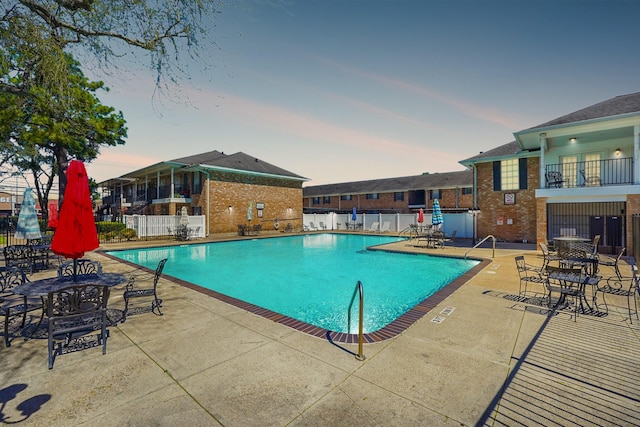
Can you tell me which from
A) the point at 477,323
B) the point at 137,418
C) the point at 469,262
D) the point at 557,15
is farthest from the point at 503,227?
the point at 137,418

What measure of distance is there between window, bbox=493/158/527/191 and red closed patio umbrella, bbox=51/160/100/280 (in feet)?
65.8

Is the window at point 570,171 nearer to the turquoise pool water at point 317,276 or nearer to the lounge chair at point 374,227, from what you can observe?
the turquoise pool water at point 317,276

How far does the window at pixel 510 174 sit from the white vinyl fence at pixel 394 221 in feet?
12.7

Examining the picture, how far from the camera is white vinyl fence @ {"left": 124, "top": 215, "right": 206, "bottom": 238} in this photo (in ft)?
65.5

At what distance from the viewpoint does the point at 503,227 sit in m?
17.5

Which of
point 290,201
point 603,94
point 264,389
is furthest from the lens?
point 290,201

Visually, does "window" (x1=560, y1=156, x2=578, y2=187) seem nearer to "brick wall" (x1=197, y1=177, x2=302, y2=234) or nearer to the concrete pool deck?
the concrete pool deck

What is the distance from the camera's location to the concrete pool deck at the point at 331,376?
8.42 feet

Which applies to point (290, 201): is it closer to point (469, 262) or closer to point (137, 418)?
point (469, 262)

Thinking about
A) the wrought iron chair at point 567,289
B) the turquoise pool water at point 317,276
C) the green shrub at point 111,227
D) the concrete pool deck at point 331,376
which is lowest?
the turquoise pool water at point 317,276

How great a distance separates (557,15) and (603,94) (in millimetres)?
8213

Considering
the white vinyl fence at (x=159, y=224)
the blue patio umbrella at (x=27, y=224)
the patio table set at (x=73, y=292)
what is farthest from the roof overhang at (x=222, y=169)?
the patio table set at (x=73, y=292)

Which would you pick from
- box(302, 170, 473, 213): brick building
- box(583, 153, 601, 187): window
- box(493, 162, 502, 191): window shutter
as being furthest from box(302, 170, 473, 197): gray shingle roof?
box(583, 153, 601, 187): window

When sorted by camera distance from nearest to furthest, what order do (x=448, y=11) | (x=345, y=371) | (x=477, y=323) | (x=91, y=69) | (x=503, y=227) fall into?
(x=345, y=371) < (x=477, y=323) < (x=91, y=69) < (x=448, y=11) < (x=503, y=227)
